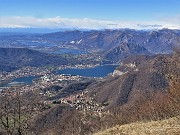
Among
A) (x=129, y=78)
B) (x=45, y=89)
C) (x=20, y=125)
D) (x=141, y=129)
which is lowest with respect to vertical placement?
(x=45, y=89)

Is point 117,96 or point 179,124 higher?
point 179,124

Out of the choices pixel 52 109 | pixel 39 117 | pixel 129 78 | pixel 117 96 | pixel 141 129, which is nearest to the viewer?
pixel 141 129

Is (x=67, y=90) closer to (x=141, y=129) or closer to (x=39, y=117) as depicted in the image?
(x=39, y=117)

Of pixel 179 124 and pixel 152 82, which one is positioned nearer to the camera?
pixel 179 124

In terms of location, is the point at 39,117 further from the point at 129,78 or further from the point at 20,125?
the point at 129,78

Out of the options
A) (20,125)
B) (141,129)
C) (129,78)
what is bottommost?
(129,78)

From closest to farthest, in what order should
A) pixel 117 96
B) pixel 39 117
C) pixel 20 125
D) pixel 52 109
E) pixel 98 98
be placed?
1. pixel 20 125
2. pixel 39 117
3. pixel 52 109
4. pixel 117 96
5. pixel 98 98

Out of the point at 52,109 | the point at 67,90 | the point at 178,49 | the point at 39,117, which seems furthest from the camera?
the point at 67,90

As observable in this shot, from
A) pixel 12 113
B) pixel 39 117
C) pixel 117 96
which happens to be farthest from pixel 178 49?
pixel 117 96

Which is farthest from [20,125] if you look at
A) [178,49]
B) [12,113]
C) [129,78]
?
[129,78]
